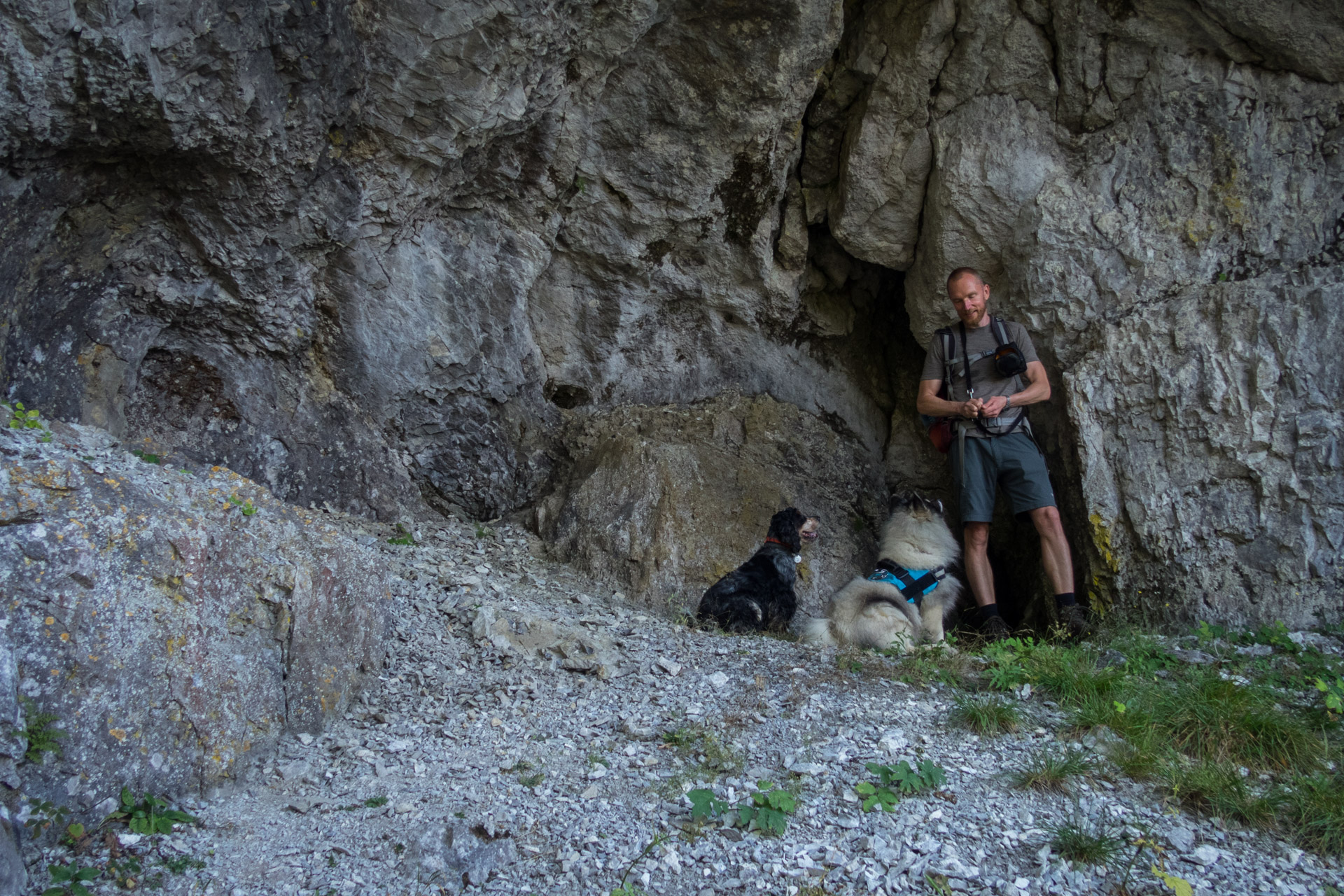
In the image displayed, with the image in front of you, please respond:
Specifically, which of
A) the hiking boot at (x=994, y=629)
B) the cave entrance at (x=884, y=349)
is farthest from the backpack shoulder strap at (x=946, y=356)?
the hiking boot at (x=994, y=629)

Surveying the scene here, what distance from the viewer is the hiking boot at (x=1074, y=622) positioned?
535 centimetres

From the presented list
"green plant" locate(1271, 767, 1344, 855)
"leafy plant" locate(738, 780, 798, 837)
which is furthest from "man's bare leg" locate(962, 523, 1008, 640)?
"leafy plant" locate(738, 780, 798, 837)

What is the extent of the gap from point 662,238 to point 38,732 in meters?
5.29

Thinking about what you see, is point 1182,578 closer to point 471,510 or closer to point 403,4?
point 471,510

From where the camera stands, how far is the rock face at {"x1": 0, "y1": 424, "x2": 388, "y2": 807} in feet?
8.81

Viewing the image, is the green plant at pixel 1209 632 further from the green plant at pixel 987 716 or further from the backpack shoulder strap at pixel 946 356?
the backpack shoulder strap at pixel 946 356

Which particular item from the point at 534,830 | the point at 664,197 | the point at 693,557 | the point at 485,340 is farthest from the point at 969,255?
the point at 534,830

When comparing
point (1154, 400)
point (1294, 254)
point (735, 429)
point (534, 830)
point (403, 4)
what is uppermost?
point (403, 4)

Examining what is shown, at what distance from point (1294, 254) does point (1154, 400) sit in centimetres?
130

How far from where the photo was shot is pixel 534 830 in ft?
9.68

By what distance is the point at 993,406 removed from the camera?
5.52 metres

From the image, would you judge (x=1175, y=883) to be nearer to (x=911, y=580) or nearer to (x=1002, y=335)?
(x=911, y=580)

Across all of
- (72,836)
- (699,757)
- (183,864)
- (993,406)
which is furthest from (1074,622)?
(72,836)

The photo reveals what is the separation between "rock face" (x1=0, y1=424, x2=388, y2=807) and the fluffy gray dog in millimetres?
2812
